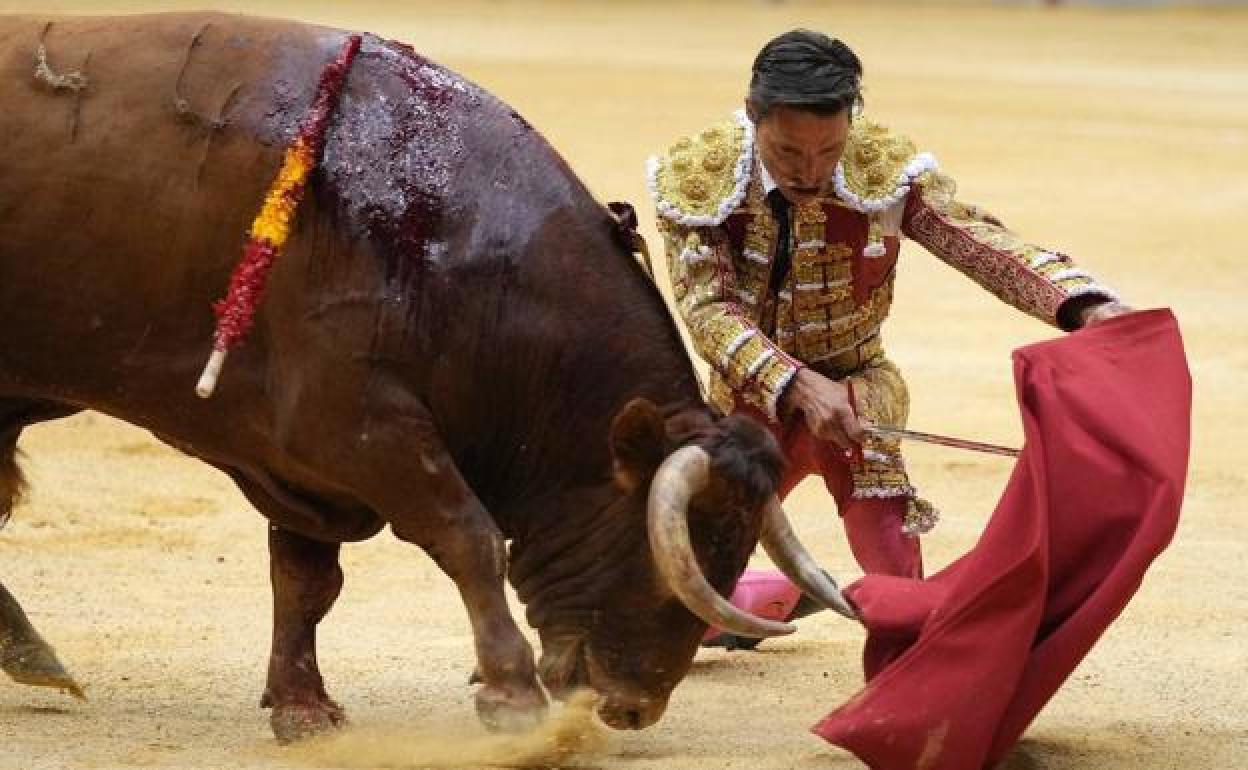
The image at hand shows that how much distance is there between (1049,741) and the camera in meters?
5.09

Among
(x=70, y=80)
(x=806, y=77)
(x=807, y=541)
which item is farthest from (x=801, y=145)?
(x=807, y=541)

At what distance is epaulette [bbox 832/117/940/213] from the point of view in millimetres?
5156

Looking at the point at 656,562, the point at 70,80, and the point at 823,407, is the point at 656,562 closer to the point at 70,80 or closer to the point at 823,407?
the point at 823,407

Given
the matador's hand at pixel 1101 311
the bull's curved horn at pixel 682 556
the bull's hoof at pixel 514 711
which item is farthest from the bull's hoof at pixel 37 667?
the matador's hand at pixel 1101 311

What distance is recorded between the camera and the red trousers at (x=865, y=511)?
5.48m

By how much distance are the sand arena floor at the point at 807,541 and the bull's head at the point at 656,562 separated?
176 millimetres

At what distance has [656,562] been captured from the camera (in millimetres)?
4664

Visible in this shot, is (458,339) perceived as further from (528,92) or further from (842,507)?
(528,92)

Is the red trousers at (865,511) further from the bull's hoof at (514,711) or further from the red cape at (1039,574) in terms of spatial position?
the bull's hoof at (514,711)

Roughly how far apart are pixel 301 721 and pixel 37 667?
2.14ft

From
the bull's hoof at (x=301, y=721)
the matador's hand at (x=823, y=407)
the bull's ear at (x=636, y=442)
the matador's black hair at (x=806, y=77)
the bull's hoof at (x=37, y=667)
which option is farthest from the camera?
the bull's hoof at (x=37, y=667)

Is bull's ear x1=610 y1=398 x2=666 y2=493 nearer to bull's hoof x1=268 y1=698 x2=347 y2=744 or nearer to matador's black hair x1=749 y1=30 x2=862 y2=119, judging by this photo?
matador's black hair x1=749 y1=30 x2=862 y2=119

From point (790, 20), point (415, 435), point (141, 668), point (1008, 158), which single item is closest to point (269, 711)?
point (141, 668)

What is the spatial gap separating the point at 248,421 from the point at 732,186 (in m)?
1.02
